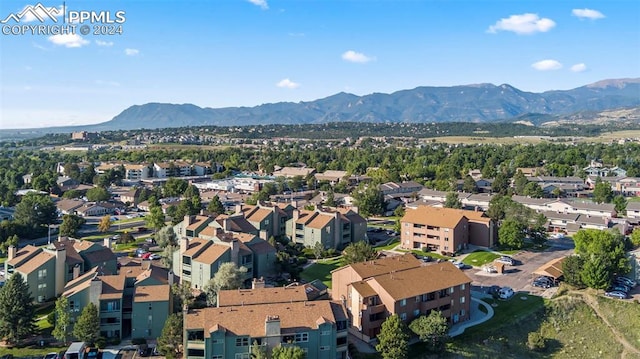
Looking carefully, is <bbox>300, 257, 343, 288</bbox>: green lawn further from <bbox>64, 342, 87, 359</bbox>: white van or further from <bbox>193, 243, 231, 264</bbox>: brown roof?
<bbox>64, 342, 87, 359</bbox>: white van

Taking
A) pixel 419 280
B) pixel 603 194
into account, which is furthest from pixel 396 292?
pixel 603 194

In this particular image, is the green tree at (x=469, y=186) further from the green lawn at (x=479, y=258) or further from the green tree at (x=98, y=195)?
the green tree at (x=98, y=195)

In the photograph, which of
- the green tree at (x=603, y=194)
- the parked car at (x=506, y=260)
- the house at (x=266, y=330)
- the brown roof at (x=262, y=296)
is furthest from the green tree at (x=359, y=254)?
the green tree at (x=603, y=194)

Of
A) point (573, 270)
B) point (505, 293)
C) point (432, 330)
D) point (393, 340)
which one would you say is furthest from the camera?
point (573, 270)

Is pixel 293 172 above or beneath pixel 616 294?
above

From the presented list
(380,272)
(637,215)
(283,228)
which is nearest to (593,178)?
(637,215)

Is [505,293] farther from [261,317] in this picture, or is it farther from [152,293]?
[152,293]
